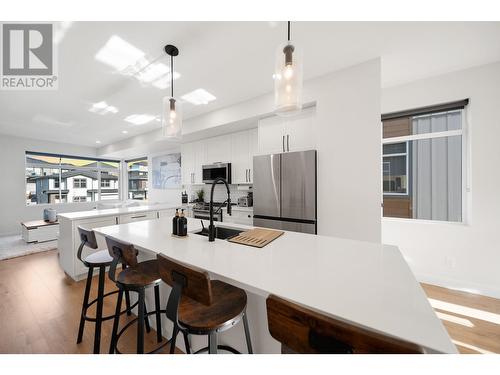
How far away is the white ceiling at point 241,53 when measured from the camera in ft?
5.81

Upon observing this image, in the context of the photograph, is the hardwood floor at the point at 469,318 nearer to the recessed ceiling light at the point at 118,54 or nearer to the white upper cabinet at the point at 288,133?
the white upper cabinet at the point at 288,133

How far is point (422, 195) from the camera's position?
303 cm

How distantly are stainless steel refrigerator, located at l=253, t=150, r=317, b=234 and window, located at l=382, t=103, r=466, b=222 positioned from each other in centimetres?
159

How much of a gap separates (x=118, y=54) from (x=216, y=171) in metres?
2.53

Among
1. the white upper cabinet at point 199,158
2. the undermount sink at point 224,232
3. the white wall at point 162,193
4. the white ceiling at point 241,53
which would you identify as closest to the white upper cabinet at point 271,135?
the white ceiling at point 241,53

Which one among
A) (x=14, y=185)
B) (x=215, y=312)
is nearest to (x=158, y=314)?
(x=215, y=312)

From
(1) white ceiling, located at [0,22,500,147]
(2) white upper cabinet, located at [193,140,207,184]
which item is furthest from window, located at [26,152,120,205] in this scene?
(2) white upper cabinet, located at [193,140,207,184]

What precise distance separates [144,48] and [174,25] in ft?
1.58

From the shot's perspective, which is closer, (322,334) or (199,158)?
(322,334)

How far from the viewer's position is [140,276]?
1339mm

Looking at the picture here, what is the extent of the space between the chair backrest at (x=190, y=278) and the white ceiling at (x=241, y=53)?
1938 mm

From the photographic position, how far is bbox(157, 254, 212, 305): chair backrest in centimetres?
84

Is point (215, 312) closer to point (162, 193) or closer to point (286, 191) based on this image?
point (286, 191)
